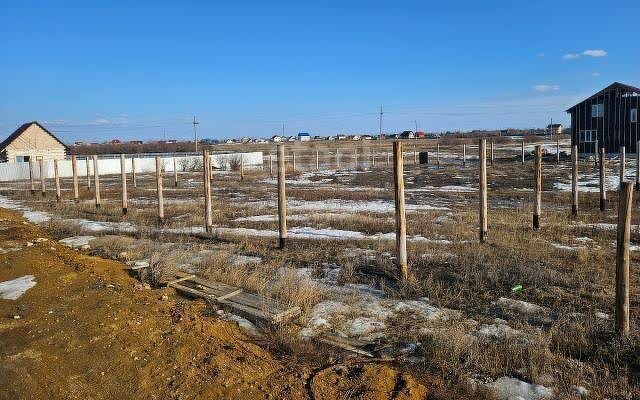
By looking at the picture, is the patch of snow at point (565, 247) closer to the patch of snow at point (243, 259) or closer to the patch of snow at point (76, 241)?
the patch of snow at point (243, 259)

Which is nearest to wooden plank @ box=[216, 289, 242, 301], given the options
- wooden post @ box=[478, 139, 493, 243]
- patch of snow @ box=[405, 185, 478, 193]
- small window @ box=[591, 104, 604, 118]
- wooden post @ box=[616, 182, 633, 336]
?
wooden post @ box=[616, 182, 633, 336]

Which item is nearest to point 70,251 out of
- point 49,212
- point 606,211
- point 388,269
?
point 388,269

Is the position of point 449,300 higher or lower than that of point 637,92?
lower

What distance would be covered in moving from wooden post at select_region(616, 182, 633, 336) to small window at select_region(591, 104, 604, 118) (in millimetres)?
43749

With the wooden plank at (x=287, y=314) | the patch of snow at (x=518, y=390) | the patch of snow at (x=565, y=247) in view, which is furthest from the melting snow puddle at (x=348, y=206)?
the patch of snow at (x=518, y=390)

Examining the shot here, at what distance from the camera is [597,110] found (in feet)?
145

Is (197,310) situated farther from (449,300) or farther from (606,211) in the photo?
(606,211)

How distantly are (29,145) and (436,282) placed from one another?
2187 inches

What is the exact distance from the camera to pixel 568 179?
29.2 meters

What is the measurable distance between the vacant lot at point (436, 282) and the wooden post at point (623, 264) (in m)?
0.20

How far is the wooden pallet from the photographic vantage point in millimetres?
6219

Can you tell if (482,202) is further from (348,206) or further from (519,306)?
(348,206)

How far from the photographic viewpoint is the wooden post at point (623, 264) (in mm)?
5617

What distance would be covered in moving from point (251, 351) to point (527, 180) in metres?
27.6
